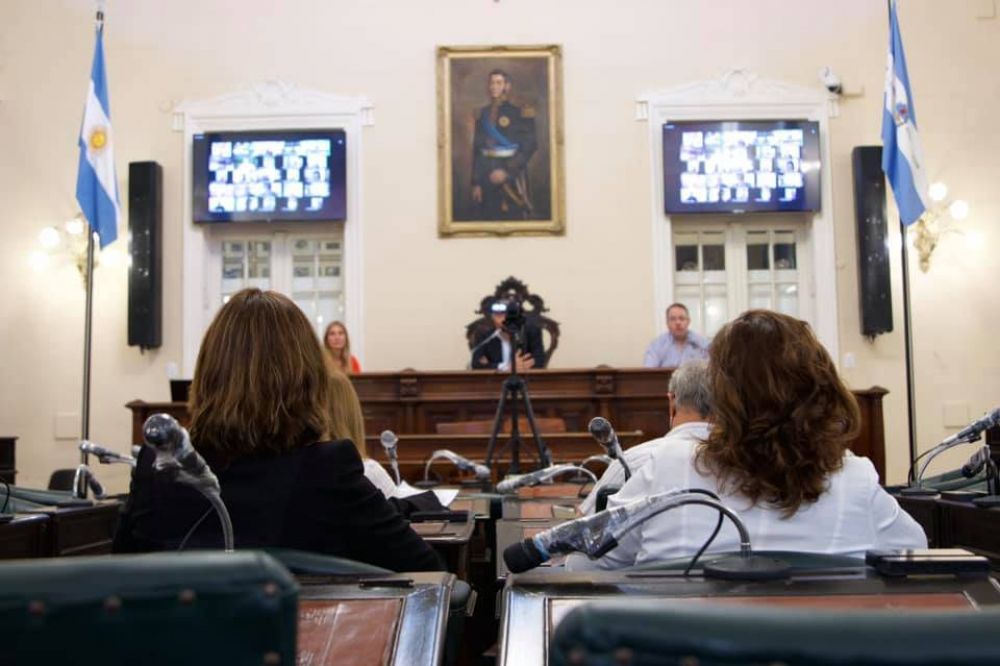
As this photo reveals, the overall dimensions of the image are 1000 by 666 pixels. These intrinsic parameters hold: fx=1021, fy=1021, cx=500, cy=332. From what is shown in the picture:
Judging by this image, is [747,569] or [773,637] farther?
[747,569]

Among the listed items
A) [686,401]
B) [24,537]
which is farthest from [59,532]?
[686,401]

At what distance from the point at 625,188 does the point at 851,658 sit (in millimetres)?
8651

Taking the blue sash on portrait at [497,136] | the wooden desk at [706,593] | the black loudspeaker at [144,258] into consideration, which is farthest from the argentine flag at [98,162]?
the wooden desk at [706,593]

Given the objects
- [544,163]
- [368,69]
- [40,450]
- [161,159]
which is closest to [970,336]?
[544,163]

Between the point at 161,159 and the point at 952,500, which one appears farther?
the point at 161,159

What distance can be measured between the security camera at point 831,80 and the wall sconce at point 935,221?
1183mm

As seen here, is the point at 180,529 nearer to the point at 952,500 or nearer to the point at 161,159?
the point at 952,500

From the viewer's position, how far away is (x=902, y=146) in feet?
24.6

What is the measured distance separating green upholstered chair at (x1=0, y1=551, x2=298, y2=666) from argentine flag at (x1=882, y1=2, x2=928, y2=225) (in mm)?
7432

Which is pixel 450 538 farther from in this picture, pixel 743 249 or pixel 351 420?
pixel 743 249

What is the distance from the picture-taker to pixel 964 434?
2.89 m

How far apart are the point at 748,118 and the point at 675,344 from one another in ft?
7.32

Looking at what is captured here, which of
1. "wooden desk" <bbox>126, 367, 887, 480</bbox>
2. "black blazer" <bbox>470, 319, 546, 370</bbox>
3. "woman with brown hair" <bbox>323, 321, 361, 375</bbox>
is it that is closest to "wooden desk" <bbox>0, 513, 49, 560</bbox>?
"wooden desk" <bbox>126, 367, 887, 480</bbox>

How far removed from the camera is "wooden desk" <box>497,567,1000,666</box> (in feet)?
3.98
